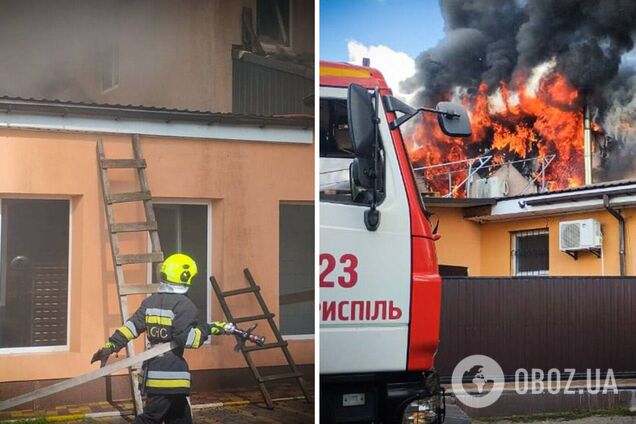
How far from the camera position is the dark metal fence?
4.43m

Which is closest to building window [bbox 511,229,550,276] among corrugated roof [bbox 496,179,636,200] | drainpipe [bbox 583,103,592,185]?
corrugated roof [bbox 496,179,636,200]

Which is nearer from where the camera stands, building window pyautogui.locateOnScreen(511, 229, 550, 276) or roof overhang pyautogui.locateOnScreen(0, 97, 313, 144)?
roof overhang pyautogui.locateOnScreen(0, 97, 313, 144)

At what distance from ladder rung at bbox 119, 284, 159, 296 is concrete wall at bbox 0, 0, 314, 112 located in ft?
1.88

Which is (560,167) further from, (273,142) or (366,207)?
(273,142)

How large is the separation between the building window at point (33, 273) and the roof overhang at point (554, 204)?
2.05m

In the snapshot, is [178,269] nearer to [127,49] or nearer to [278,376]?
[278,376]

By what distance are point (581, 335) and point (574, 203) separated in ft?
2.38

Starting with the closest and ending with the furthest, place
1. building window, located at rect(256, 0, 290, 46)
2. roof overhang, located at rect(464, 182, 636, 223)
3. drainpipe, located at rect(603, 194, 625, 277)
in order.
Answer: building window, located at rect(256, 0, 290, 46)
roof overhang, located at rect(464, 182, 636, 223)
drainpipe, located at rect(603, 194, 625, 277)

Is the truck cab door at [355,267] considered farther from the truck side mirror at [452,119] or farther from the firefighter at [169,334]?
the firefighter at [169,334]

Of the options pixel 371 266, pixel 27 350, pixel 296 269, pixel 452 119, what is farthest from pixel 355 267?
Result: pixel 27 350

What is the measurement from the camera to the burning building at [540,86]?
4129 millimetres

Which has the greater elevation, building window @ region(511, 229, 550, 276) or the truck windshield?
the truck windshield

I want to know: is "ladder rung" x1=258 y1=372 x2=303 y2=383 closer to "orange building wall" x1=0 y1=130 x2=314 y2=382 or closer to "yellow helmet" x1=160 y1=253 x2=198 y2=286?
"orange building wall" x1=0 y1=130 x2=314 y2=382

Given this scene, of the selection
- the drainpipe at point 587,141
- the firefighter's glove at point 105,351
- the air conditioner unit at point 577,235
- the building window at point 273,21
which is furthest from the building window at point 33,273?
the drainpipe at point 587,141
